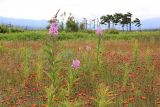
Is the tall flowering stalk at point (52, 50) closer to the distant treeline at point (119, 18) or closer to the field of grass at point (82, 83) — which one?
the field of grass at point (82, 83)

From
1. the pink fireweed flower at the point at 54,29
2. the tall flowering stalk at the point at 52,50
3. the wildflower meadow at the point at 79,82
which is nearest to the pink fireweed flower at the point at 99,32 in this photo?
the wildflower meadow at the point at 79,82

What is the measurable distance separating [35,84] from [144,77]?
6.99 feet

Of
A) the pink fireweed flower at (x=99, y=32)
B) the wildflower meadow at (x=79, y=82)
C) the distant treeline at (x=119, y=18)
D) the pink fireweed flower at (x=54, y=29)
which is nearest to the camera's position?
the pink fireweed flower at (x=54, y=29)

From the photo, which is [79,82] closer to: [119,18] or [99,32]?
[99,32]

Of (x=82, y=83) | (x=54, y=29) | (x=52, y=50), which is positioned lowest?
(x=82, y=83)

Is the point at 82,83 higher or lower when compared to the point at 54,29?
lower

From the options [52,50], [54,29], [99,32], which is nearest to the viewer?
[54,29]

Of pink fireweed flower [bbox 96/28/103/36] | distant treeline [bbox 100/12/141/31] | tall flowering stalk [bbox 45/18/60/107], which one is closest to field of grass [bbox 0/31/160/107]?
tall flowering stalk [bbox 45/18/60/107]

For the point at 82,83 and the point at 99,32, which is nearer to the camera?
the point at 82,83

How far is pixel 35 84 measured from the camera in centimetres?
771

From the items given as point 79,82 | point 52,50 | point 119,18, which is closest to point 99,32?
point 79,82

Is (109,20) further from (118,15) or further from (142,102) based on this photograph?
(142,102)

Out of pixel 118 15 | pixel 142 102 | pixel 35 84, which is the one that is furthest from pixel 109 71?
pixel 118 15

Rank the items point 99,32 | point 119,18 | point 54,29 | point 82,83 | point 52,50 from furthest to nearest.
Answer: point 119,18 → point 99,32 → point 82,83 → point 52,50 → point 54,29
